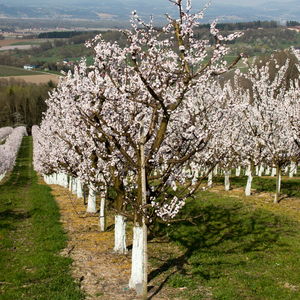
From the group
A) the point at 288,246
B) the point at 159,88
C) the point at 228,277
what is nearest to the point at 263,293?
the point at 228,277

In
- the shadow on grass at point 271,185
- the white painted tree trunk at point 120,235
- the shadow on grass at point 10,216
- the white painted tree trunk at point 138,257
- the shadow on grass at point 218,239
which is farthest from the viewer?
the shadow on grass at point 271,185

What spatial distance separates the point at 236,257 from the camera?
1137 cm

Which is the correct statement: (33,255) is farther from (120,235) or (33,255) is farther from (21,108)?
(21,108)

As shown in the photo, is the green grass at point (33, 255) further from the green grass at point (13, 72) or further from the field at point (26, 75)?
the green grass at point (13, 72)

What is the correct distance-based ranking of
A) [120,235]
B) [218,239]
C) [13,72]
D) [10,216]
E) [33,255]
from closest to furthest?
1. [33,255]
2. [120,235]
3. [218,239]
4. [10,216]
5. [13,72]

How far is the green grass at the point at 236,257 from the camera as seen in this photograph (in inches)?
350

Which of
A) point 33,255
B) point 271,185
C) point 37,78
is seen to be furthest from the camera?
point 37,78

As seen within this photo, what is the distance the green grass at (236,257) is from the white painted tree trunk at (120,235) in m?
1.16

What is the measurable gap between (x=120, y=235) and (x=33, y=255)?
334 centimetres

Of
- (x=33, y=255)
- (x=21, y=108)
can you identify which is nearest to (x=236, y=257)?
(x=33, y=255)

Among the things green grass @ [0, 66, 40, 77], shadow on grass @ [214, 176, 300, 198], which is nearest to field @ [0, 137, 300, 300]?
shadow on grass @ [214, 176, 300, 198]

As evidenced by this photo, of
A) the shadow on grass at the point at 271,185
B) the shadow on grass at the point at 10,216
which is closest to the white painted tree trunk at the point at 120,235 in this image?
the shadow on grass at the point at 10,216

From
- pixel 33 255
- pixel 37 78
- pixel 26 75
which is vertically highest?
pixel 26 75

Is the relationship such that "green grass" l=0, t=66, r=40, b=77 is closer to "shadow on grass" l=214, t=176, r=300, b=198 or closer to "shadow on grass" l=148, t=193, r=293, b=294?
"shadow on grass" l=214, t=176, r=300, b=198
